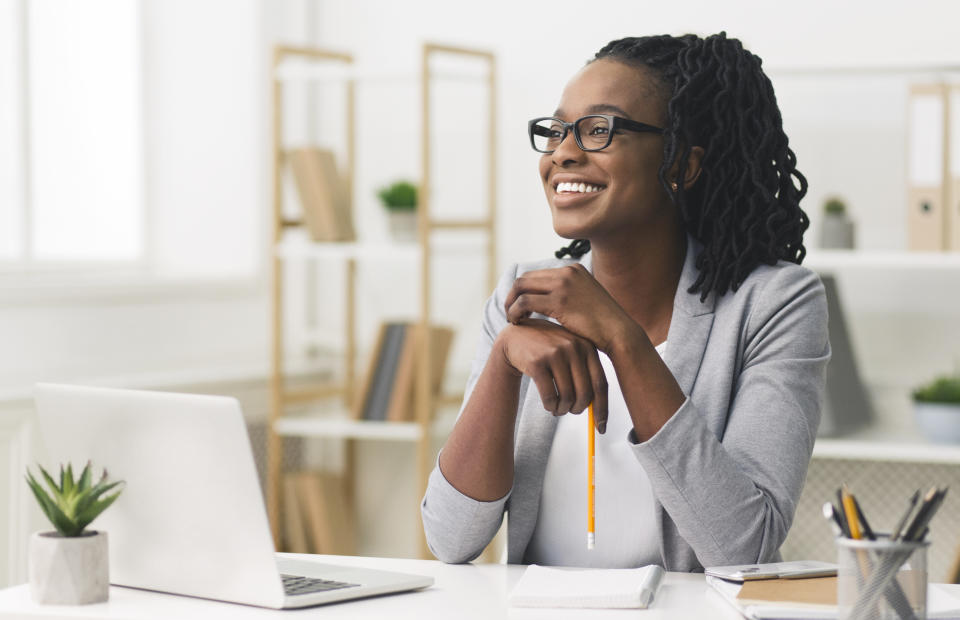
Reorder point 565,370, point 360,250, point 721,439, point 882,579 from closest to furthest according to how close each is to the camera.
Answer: point 882,579, point 565,370, point 721,439, point 360,250

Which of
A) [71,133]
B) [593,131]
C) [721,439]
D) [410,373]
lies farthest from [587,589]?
[71,133]

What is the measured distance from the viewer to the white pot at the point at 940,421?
2.55 metres

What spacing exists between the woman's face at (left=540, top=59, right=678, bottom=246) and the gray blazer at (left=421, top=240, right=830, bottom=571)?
0.13 m

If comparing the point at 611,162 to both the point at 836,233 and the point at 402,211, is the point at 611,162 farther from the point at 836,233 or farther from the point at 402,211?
the point at 402,211

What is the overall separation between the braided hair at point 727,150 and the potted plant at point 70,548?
805 mm

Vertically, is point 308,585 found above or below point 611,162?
below

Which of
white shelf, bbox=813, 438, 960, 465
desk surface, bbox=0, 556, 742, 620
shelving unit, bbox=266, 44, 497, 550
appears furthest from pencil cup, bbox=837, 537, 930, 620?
shelving unit, bbox=266, 44, 497, 550

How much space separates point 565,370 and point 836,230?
153 cm

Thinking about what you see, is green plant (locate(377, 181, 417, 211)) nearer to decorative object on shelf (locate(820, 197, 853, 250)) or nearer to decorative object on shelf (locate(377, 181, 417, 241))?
decorative object on shelf (locate(377, 181, 417, 241))

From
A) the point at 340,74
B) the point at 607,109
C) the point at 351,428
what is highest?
the point at 340,74

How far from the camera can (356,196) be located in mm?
3400

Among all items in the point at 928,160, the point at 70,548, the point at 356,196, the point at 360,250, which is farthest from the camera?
the point at 356,196

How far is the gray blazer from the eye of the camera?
133 cm

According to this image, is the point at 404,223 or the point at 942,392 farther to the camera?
the point at 404,223
